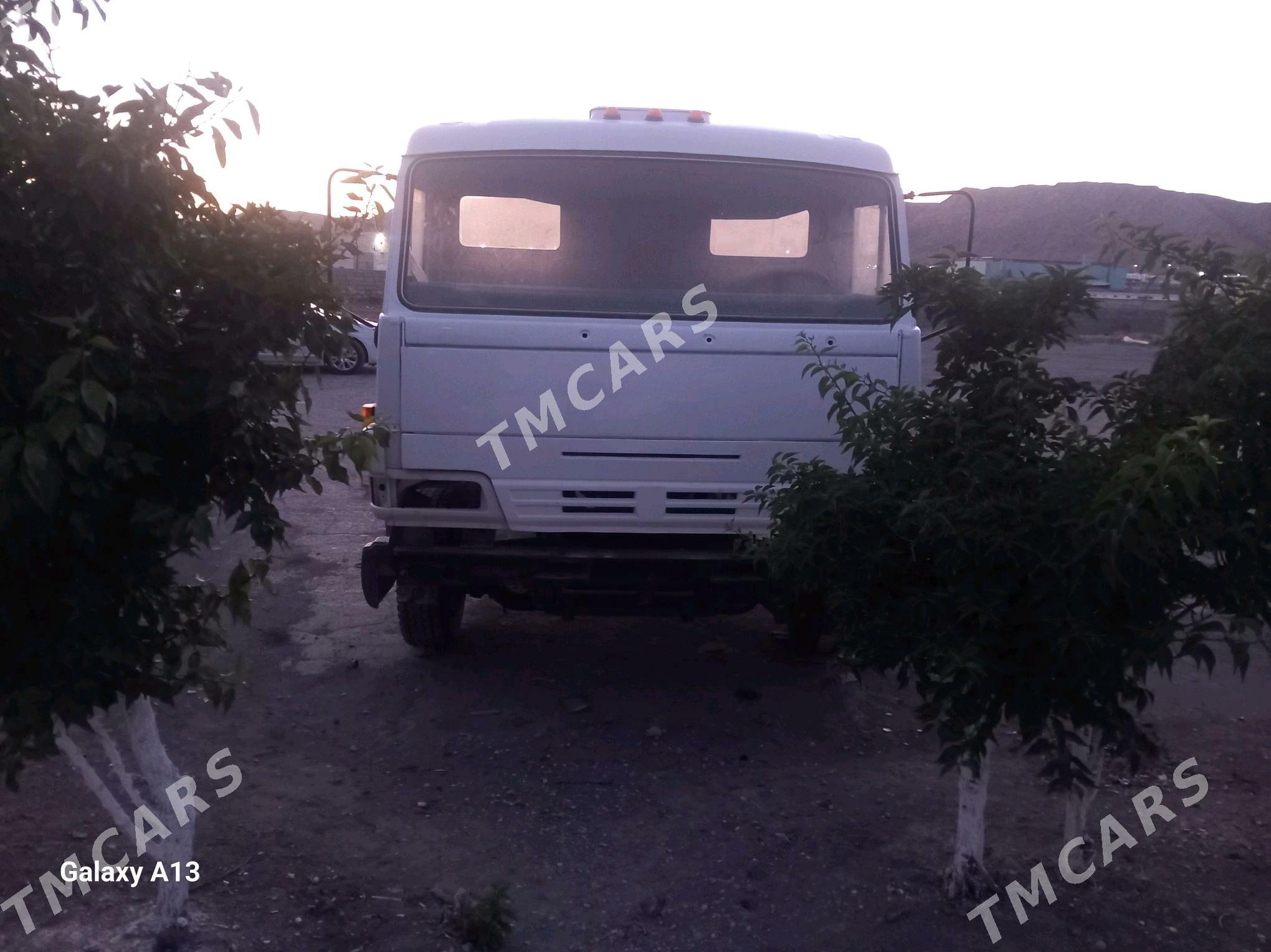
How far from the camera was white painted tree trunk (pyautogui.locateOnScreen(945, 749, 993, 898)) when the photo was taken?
3566mm

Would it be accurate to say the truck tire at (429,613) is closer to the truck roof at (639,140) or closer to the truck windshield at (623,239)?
the truck windshield at (623,239)

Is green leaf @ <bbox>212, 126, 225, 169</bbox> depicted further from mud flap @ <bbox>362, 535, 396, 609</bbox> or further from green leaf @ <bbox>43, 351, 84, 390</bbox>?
mud flap @ <bbox>362, 535, 396, 609</bbox>

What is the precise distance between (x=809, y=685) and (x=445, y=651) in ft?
6.34

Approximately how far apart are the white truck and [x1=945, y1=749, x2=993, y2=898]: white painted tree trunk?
1458 millimetres

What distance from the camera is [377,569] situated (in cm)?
508

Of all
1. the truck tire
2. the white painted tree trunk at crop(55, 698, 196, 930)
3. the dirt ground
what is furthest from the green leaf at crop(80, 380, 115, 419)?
the truck tire

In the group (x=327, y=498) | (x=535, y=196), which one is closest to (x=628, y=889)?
(x=535, y=196)

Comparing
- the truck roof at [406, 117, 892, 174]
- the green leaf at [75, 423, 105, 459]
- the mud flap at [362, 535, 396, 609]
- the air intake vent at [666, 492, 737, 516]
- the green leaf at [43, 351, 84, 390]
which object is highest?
the truck roof at [406, 117, 892, 174]

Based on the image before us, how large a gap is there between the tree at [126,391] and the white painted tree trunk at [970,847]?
83.8 inches

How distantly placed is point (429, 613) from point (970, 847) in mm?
3030

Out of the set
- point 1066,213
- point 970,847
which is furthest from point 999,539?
point 1066,213

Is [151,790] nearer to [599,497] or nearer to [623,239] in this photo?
[599,497]

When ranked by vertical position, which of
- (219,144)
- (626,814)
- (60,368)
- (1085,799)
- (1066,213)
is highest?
(1066,213)

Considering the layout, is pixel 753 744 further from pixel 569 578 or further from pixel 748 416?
pixel 748 416
